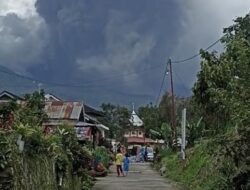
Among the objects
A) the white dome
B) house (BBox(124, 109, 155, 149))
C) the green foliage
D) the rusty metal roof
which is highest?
the white dome

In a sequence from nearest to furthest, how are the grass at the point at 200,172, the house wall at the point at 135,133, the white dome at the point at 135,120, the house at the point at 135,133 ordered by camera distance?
the grass at the point at 200,172 → the house at the point at 135,133 → the house wall at the point at 135,133 → the white dome at the point at 135,120

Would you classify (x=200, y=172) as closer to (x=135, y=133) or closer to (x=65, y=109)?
(x=65, y=109)

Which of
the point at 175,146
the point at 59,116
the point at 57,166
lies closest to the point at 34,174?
the point at 57,166

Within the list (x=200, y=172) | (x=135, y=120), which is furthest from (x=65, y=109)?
(x=135, y=120)

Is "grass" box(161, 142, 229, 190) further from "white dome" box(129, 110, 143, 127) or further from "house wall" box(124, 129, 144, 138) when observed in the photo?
"white dome" box(129, 110, 143, 127)

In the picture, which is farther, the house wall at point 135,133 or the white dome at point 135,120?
the white dome at point 135,120

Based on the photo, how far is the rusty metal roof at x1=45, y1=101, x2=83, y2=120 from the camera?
44531 millimetres

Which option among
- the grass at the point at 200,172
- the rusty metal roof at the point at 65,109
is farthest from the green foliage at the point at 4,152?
the rusty metal roof at the point at 65,109

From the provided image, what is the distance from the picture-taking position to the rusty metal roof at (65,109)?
4453 cm

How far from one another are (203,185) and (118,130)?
78256mm

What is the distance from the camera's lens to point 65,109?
150 ft

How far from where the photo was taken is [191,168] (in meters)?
28.3

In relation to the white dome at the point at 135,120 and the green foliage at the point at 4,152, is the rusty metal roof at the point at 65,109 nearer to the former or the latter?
the green foliage at the point at 4,152

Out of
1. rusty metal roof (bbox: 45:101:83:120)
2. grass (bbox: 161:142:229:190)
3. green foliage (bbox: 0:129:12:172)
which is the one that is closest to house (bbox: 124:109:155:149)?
rusty metal roof (bbox: 45:101:83:120)
